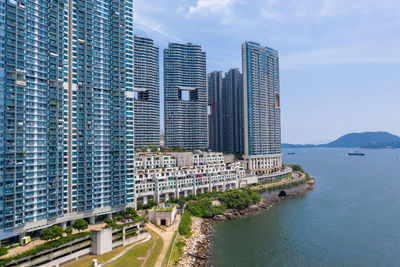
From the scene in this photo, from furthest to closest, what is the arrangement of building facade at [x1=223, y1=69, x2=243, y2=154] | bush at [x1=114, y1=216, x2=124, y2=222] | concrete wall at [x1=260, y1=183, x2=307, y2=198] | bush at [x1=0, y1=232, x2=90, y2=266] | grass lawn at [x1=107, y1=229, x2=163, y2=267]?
building facade at [x1=223, y1=69, x2=243, y2=154] < concrete wall at [x1=260, y1=183, x2=307, y2=198] < bush at [x1=114, y1=216, x2=124, y2=222] < grass lawn at [x1=107, y1=229, x2=163, y2=267] < bush at [x1=0, y1=232, x2=90, y2=266]

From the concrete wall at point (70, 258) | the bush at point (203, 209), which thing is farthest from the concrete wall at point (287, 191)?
the concrete wall at point (70, 258)

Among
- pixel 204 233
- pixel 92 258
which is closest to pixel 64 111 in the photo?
pixel 92 258

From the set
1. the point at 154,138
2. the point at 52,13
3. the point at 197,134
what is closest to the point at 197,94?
the point at 197,134

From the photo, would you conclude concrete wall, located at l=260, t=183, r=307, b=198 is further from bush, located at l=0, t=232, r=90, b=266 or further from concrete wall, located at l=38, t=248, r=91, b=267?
bush, located at l=0, t=232, r=90, b=266

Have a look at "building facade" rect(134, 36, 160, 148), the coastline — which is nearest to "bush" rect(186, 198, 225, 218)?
the coastline

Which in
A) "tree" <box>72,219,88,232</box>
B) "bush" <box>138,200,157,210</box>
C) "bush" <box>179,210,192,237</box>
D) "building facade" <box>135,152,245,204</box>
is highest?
"building facade" <box>135,152,245,204</box>

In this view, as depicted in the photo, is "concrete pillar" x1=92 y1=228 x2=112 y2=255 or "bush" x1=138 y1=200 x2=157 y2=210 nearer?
"concrete pillar" x1=92 y1=228 x2=112 y2=255

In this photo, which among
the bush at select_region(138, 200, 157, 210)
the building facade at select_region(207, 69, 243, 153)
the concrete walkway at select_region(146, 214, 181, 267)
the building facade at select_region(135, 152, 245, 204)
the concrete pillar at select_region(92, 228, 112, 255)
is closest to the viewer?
the concrete walkway at select_region(146, 214, 181, 267)

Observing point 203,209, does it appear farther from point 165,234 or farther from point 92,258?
point 92,258
